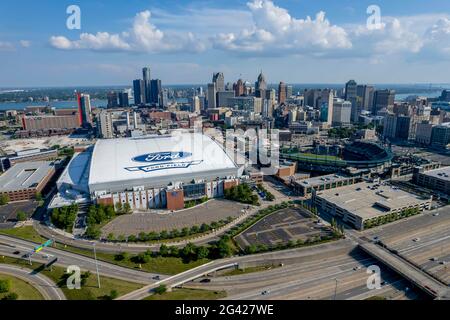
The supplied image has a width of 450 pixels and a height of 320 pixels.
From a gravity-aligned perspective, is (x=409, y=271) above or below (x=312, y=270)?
above

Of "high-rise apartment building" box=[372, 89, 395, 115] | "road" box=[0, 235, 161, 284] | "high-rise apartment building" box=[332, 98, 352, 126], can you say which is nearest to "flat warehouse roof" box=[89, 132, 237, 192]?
"road" box=[0, 235, 161, 284]

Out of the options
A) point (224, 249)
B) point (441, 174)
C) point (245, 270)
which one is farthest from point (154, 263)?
point (441, 174)

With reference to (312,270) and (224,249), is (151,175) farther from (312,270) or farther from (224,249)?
(312,270)

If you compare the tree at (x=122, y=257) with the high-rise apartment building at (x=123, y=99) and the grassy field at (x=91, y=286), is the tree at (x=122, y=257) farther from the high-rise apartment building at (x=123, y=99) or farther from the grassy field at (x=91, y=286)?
Answer: the high-rise apartment building at (x=123, y=99)

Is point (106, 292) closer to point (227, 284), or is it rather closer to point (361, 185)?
point (227, 284)

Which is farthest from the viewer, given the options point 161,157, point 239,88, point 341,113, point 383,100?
point 239,88

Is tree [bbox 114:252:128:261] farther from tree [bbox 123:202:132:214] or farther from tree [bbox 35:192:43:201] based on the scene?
tree [bbox 35:192:43:201]
